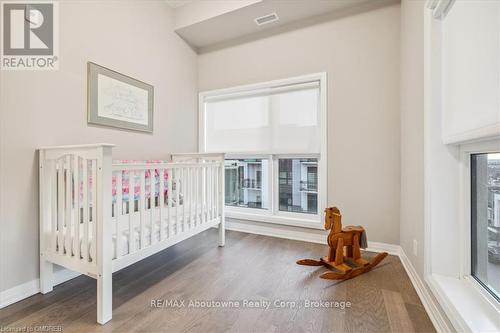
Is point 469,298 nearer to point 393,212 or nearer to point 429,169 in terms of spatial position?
point 429,169

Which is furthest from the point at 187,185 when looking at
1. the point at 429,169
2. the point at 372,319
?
the point at 429,169

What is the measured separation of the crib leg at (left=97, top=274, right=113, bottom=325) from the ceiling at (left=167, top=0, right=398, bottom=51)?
251 centimetres

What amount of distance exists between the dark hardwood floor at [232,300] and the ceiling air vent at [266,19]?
2403 millimetres

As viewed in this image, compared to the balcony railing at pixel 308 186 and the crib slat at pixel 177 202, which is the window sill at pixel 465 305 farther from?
the crib slat at pixel 177 202

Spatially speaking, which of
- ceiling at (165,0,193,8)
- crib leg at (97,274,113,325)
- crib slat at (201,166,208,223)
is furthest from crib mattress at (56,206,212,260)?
ceiling at (165,0,193,8)

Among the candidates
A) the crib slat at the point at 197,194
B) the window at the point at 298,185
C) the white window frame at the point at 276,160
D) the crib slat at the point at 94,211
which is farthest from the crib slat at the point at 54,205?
the window at the point at 298,185

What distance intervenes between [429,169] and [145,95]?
7.78ft

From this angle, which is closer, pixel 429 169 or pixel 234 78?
pixel 429 169

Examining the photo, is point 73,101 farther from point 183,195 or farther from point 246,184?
point 246,184

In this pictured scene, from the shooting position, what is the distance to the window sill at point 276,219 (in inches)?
92.2

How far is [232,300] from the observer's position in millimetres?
1352

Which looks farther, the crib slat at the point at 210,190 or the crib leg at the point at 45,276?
the crib slat at the point at 210,190

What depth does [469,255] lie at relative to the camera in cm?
115

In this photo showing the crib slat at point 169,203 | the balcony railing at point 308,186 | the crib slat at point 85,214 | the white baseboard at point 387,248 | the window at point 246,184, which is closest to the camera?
the white baseboard at point 387,248
